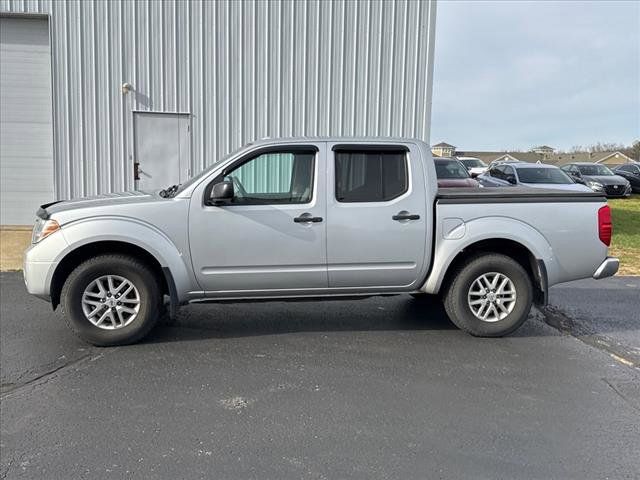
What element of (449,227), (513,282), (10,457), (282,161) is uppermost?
(282,161)

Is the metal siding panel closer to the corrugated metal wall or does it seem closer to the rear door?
the corrugated metal wall

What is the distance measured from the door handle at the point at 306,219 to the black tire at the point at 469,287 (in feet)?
4.83

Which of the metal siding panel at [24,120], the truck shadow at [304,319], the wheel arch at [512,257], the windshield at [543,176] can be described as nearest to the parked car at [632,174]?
the windshield at [543,176]

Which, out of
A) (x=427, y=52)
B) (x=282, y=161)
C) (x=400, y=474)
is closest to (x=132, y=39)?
(x=427, y=52)

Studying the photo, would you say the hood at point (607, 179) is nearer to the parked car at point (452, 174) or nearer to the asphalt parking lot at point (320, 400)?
the parked car at point (452, 174)

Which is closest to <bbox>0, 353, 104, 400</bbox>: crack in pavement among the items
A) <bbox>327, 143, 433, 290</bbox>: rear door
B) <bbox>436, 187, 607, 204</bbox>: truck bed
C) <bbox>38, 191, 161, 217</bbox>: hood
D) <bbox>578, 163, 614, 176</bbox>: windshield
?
<bbox>38, 191, 161, 217</bbox>: hood

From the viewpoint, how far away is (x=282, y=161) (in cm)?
533

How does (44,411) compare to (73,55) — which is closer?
(44,411)

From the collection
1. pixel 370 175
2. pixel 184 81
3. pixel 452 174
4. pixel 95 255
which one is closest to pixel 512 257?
pixel 370 175

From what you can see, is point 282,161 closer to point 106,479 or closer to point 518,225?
point 518,225

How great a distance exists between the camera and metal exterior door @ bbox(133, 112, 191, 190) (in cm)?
1223

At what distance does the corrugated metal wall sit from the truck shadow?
6.73 meters

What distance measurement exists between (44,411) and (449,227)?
12.0 ft

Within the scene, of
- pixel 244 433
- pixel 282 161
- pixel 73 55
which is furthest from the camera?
pixel 73 55
